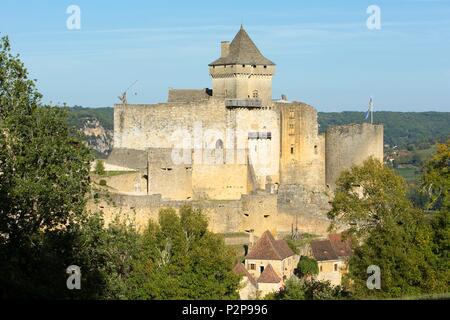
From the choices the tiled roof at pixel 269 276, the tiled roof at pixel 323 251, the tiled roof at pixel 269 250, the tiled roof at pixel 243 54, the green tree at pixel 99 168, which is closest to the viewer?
the tiled roof at pixel 269 276

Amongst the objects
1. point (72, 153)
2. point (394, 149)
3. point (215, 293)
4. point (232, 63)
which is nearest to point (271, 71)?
point (232, 63)

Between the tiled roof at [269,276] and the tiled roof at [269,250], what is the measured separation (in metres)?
1.04

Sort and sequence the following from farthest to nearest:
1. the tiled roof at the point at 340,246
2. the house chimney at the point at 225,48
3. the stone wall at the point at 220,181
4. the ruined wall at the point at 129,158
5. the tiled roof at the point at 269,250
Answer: the house chimney at the point at 225,48, the ruined wall at the point at 129,158, the stone wall at the point at 220,181, the tiled roof at the point at 340,246, the tiled roof at the point at 269,250

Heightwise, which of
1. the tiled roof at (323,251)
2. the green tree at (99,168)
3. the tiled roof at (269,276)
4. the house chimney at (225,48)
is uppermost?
the house chimney at (225,48)

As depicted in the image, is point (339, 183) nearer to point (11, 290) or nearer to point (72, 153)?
point (72, 153)

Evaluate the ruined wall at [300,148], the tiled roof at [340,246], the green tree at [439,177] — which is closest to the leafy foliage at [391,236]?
the green tree at [439,177]

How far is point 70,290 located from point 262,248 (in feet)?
61.5

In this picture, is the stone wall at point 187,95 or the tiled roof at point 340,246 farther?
the stone wall at point 187,95

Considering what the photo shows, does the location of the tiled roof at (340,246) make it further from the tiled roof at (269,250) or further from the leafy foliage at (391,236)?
the leafy foliage at (391,236)

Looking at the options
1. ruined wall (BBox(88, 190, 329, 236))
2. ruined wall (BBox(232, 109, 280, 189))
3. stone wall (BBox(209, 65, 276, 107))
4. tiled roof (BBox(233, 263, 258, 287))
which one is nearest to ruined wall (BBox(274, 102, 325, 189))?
ruined wall (BBox(232, 109, 280, 189))

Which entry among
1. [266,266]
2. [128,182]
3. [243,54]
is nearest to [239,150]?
[243,54]

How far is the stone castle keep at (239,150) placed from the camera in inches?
1918

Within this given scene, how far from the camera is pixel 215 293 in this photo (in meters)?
34.0

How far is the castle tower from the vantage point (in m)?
55.9
